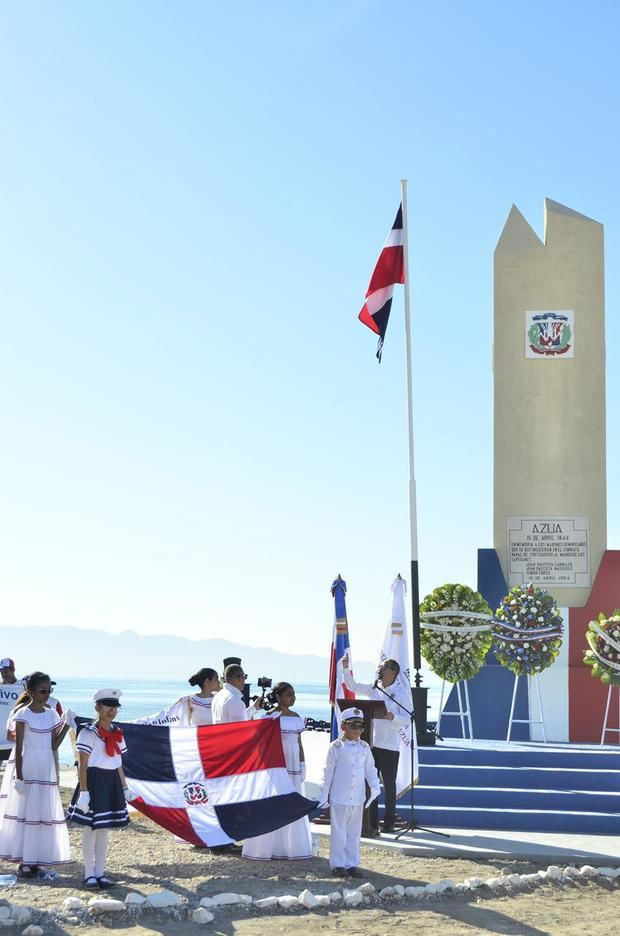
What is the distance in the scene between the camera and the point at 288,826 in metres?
9.33

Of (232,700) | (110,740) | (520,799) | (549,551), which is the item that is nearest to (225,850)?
(232,700)

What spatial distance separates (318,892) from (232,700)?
98.7 inches

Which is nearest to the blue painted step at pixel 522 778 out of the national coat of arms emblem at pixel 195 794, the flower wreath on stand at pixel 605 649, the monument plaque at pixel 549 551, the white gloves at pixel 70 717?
the flower wreath on stand at pixel 605 649

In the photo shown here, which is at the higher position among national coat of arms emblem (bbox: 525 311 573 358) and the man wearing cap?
national coat of arms emblem (bbox: 525 311 573 358)

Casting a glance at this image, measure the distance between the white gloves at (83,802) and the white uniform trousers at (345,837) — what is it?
1.95 meters

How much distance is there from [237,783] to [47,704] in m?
1.78

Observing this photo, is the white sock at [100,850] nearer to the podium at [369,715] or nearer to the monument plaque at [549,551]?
the podium at [369,715]

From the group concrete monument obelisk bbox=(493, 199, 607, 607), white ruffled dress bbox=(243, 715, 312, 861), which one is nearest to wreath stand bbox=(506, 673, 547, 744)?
concrete monument obelisk bbox=(493, 199, 607, 607)

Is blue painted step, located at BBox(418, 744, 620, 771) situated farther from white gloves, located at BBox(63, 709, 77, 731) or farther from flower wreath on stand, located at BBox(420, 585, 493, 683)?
white gloves, located at BBox(63, 709, 77, 731)

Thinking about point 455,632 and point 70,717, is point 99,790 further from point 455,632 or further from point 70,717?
point 455,632

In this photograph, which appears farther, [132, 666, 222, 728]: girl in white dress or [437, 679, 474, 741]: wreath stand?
[437, 679, 474, 741]: wreath stand

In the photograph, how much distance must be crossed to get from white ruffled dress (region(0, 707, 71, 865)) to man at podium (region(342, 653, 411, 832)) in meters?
3.21

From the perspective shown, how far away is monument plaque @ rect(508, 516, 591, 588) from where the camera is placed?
15695 millimetres

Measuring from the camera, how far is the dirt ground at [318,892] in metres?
7.11
